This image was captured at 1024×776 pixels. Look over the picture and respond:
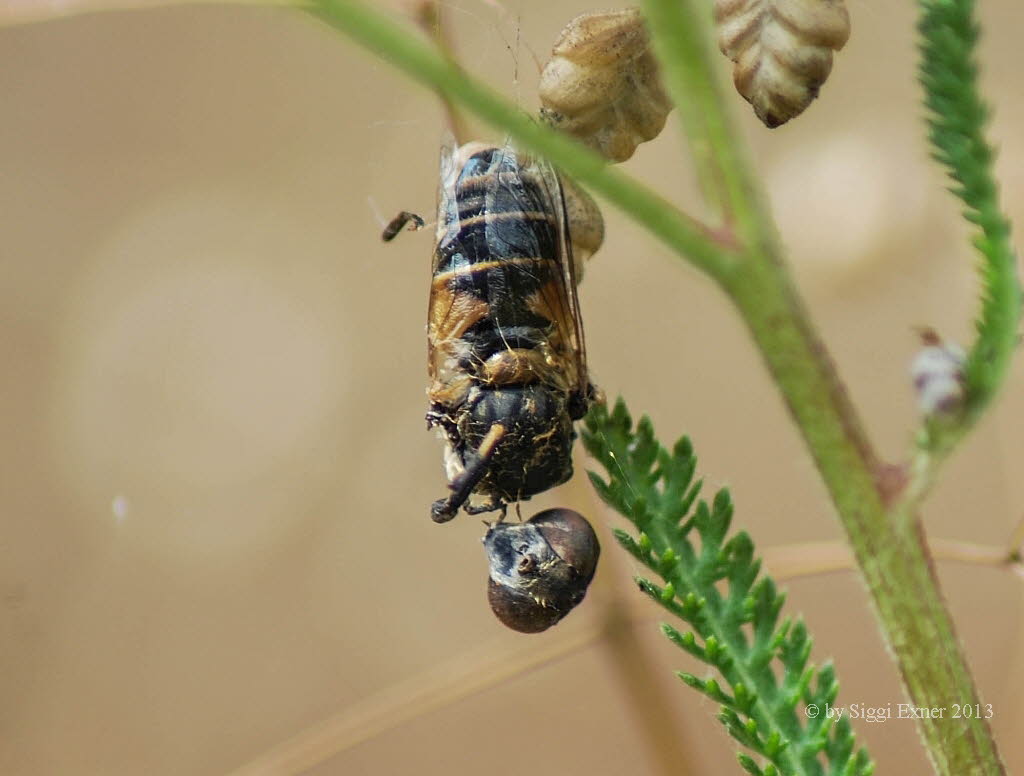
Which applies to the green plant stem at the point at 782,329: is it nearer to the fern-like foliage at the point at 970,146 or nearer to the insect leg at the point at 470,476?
the fern-like foliage at the point at 970,146

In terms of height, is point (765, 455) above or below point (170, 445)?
below

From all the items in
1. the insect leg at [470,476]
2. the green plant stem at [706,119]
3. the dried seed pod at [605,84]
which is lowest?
the insect leg at [470,476]

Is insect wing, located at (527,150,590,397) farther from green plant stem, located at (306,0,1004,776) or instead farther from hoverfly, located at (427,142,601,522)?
green plant stem, located at (306,0,1004,776)

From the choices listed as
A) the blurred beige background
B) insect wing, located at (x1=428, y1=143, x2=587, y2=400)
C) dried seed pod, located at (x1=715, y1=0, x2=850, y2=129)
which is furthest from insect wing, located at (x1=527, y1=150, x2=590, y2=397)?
the blurred beige background

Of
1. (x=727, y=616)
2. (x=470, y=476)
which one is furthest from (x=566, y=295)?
(x=727, y=616)

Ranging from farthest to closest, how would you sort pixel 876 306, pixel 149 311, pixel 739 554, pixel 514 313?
pixel 149 311
pixel 876 306
pixel 514 313
pixel 739 554

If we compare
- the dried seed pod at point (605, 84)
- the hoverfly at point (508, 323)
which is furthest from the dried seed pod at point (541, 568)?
the dried seed pod at point (605, 84)

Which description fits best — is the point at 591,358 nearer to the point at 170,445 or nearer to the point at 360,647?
the point at 360,647

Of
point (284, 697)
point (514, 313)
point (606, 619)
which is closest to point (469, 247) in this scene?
point (514, 313)
